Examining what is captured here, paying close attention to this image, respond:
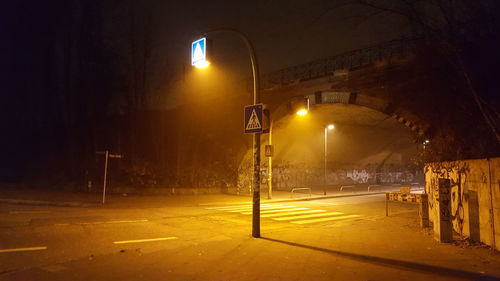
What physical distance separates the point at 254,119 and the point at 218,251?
415cm

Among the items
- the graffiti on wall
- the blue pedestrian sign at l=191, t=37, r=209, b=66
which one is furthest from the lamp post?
the graffiti on wall

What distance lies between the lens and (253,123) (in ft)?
38.2

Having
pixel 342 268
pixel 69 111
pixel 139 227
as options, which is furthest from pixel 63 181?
pixel 342 268

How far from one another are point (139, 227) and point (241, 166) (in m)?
20.2

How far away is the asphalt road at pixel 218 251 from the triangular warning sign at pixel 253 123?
3243 millimetres

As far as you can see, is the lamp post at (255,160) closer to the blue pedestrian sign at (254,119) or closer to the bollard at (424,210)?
the blue pedestrian sign at (254,119)

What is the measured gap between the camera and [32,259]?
8016 millimetres

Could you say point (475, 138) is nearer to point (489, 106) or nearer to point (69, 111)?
point (489, 106)

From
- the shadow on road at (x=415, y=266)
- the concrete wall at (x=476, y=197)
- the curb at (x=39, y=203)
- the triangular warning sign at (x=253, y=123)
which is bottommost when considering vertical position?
the shadow on road at (x=415, y=266)

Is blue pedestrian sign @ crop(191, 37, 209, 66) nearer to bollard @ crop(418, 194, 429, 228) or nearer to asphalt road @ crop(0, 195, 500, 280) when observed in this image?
asphalt road @ crop(0, 195, 500, 280)

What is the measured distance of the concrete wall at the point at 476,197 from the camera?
945 cm

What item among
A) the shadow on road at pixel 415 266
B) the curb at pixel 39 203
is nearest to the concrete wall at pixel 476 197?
the shadow on road at pixel 415 266

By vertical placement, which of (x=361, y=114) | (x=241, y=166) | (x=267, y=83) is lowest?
(x=241, y=166)

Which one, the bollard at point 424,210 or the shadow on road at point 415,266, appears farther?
the bollard at point 424,210
